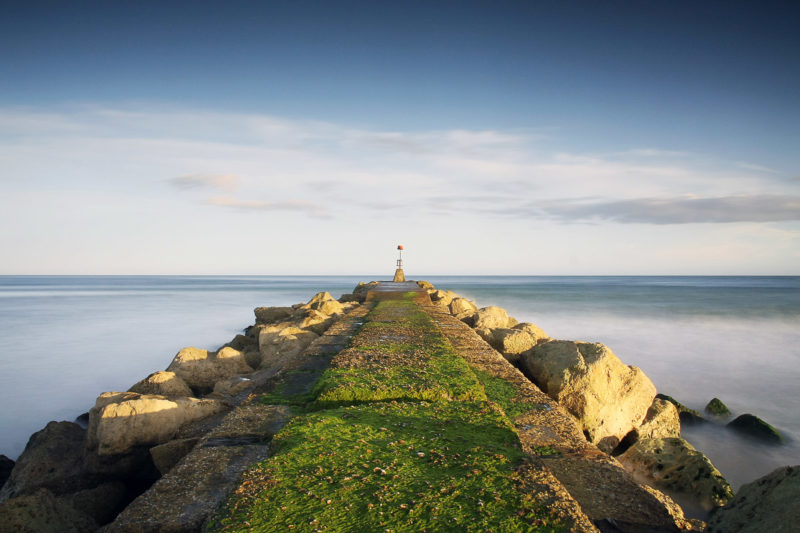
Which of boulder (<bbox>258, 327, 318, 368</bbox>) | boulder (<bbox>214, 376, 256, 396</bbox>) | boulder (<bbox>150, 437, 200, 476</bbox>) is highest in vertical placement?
boulder (<bbox>258, 327, 318, 368</bbox>)

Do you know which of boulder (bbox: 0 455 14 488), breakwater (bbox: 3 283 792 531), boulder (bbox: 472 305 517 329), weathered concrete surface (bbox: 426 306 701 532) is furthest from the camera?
boulder (bbox: 472 305 517 329)

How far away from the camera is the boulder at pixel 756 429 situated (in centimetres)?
816

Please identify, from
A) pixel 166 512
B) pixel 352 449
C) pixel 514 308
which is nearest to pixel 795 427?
pixel 352 449

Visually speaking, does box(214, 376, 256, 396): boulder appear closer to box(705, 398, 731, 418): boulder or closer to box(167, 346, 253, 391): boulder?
box(167, 346, 253, 391): boulder

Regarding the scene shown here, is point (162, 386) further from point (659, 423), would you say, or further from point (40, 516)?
point (659, 423)

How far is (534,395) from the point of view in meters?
5.17

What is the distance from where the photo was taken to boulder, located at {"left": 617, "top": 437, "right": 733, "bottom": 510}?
5.16m

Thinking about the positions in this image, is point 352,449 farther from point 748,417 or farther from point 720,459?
point 748,417

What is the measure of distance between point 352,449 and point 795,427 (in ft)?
33.2

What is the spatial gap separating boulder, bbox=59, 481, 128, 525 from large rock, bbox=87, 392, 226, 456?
41 centimetres

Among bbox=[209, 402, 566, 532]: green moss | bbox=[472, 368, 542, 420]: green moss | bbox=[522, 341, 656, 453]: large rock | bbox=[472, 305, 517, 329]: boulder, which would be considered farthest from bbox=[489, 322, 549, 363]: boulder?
bbox=[209, 402, 566, 532]: green moss

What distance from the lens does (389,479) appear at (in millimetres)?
2850

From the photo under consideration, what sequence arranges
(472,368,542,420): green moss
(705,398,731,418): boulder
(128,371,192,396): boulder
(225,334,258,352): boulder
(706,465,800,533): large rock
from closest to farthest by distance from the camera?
(706,465,800,533): large rock < (472,368,542,420): green moss < (128,371,192,396): boulder < (705,398,731,418): boulder < (225,334,258,352): boulder

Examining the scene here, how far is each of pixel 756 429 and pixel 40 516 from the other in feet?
33.4
